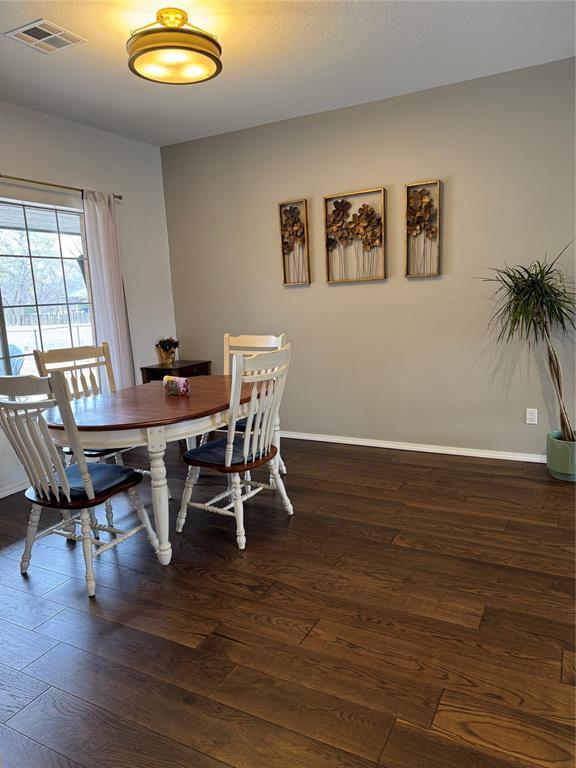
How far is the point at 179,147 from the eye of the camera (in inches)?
188

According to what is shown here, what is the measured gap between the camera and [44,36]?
107 inches

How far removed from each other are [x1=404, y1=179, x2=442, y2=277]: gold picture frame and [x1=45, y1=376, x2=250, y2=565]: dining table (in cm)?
189

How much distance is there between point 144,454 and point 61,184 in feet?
7.44

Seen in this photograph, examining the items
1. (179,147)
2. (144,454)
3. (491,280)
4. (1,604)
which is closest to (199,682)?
(1,604)

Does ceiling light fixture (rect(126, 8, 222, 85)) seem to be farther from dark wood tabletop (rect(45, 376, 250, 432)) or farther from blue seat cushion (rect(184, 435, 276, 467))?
blue seat cushion (rect(184, 435, 276, 467))

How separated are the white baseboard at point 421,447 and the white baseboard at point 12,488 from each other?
7.04ft

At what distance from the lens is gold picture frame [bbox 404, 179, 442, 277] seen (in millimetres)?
3764

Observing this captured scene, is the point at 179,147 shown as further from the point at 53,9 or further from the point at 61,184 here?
the point at 53,9

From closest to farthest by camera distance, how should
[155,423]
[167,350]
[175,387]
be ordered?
[155,423] → [175,387] → [167,350]

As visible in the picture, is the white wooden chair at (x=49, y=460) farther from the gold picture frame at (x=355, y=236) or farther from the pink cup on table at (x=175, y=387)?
the gold picture frame at (x=355, y=236)

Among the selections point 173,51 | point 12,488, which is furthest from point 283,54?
point 12,488

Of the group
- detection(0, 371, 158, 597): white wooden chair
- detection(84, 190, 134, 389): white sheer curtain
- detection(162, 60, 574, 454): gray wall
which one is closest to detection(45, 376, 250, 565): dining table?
detection(0, 371, 158, 597): white wooden chair

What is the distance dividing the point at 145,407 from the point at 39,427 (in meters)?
0.58

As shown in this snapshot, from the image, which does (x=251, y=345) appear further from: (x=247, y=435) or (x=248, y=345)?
(x=247, y=435)
